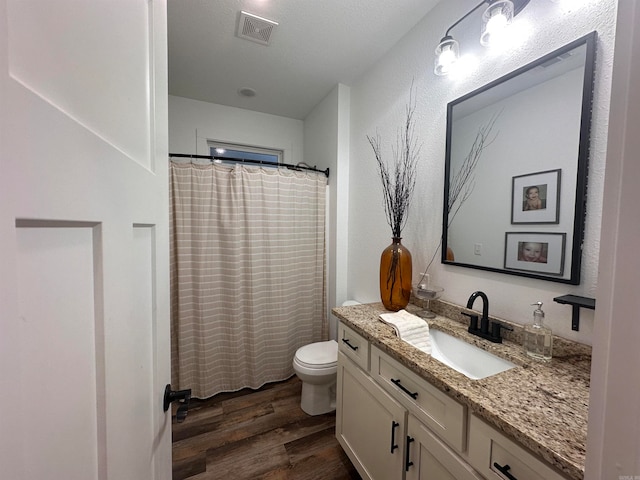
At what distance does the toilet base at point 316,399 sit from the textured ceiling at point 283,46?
2.38 m

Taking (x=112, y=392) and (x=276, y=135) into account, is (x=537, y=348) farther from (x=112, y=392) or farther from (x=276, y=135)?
(x=276, y=135)

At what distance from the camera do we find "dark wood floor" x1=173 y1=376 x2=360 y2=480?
1.38 m

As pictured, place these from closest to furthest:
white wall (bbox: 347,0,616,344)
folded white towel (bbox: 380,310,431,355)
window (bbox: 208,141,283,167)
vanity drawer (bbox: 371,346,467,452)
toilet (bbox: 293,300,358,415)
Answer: vanity drawer (bbox: 371,346,467,452) < white wall (bbox: 347,0,616,344) < folded white towel (bbox: 380,310,431,355) < toilet (bbox: 293,300,358,415) < window (bbox: 208,141,283,167)

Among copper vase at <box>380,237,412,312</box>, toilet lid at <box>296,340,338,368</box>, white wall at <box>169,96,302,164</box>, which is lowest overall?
toilet lid at <box>296,340,338,368</box>

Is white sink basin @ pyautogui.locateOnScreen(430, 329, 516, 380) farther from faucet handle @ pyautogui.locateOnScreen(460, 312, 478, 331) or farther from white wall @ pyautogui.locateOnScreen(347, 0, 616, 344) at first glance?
white wall @ pyautogui.locateOnScreen(347, 0, 616, 344)

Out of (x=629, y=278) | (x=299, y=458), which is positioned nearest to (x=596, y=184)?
(x=629, y=278)

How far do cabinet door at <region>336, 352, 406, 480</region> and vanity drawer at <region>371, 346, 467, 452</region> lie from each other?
0.06 m

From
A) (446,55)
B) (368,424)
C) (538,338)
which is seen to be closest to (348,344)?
(368,424)

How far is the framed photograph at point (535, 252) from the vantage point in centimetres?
95

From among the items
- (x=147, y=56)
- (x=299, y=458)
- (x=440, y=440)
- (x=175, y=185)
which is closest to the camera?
(x=147, y=56)

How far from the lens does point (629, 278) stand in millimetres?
298

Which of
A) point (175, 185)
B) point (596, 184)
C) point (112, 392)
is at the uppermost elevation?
point (175, 185)

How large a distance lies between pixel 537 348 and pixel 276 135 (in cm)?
274

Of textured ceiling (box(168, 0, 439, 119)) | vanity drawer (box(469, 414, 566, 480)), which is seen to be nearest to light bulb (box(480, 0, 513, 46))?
textured ceiling (box(168, 0, 439, 119))
